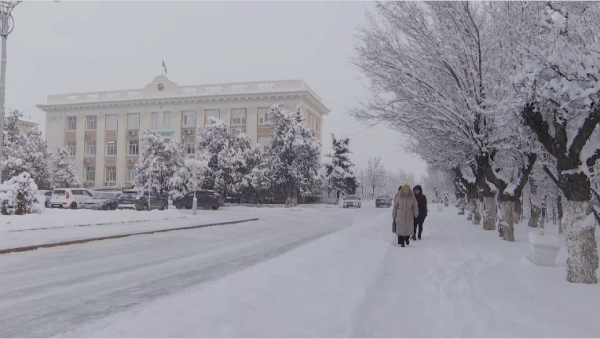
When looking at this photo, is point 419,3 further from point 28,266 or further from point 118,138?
point 118,138

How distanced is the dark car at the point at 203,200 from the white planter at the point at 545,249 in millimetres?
32421

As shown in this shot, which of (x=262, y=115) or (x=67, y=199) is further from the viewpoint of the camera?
(x=262, y=115)

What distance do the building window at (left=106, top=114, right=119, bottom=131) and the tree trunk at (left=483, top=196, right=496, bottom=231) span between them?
61.5 metres

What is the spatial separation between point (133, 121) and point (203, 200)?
34.0 m

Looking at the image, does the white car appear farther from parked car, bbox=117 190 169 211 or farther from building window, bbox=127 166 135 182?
building window, bbox=127 166 135 182

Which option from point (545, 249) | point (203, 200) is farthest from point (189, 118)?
point (545, 249)

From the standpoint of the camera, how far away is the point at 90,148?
2714 inches

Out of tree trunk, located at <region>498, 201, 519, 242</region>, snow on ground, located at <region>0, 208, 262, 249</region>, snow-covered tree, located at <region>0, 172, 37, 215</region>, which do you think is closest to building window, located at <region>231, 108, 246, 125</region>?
snow on ground, located at <region>0, 208, 262, 249</region>

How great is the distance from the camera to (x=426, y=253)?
38.1 ft

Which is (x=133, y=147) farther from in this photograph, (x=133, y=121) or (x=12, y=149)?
(x=12, y=149)

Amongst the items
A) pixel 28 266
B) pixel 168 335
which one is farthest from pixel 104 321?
pixel 28 266

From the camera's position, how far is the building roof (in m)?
62.5

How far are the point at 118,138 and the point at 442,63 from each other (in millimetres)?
62738

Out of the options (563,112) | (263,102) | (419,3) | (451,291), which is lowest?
(451,291)
